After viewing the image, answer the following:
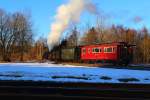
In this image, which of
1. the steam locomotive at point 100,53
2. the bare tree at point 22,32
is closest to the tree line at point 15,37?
the bare tree at point 22,32

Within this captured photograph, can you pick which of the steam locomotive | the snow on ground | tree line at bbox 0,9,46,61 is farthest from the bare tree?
the snow on ground

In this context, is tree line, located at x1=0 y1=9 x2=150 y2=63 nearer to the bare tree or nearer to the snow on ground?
the bare tree

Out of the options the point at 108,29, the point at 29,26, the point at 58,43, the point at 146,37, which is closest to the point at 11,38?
the point at 29,26

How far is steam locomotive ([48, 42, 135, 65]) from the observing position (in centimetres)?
4881

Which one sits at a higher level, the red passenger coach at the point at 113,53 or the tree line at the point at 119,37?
the tree line at the point at 119,37

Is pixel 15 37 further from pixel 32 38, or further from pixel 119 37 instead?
pixel 119 37

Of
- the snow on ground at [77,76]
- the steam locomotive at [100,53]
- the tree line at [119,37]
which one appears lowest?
the snow on ground at [77,76]

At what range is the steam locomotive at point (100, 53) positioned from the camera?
4881cm

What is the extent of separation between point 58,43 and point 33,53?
79.5 feet

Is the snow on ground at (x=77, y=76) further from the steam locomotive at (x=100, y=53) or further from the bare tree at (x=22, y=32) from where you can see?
the bare tree at (x=22, y=32)

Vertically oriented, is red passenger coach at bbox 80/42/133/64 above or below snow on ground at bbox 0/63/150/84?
above

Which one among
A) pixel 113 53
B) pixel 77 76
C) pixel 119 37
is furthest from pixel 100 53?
pixel 119 37

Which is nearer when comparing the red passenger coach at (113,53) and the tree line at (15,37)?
the red passenger coach at (113,53)

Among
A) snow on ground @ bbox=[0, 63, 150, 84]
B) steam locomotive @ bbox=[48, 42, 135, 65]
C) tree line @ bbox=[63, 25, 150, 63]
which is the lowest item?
snow on ground @ bbox=[0, 63, 150, 84]
